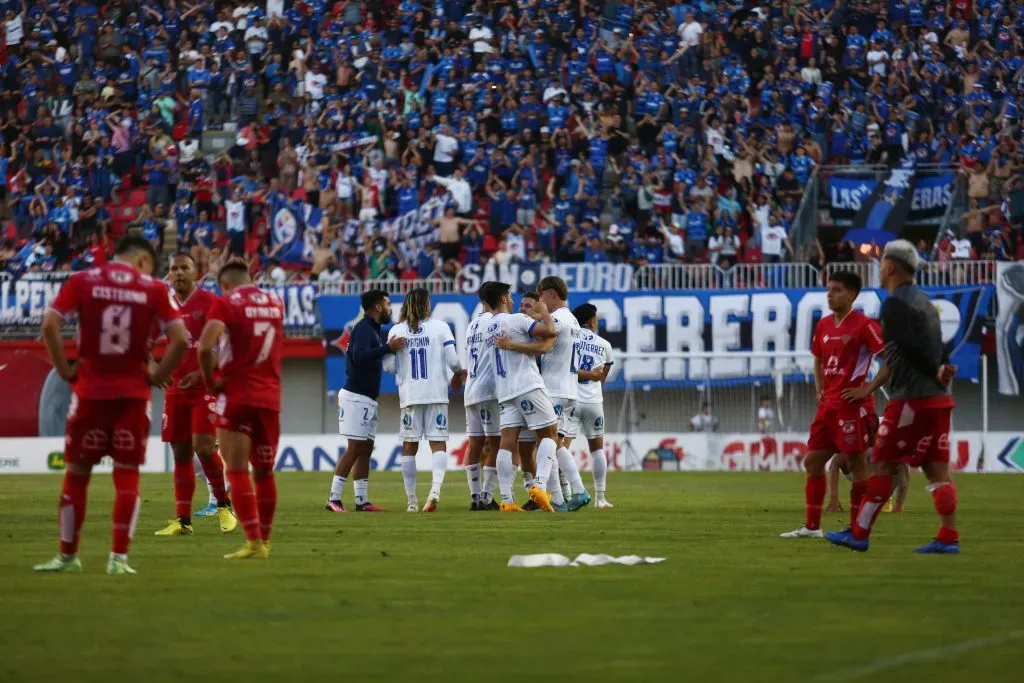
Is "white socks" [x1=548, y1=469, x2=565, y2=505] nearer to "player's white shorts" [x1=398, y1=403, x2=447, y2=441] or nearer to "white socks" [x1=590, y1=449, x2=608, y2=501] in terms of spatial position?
"white socks" [x1=590, y1=449, x2=608, y2=501]

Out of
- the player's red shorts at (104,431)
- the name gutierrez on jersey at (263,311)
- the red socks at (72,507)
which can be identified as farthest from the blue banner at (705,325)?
the player's red shorts at (104,431)

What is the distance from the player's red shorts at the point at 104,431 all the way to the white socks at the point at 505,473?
713cm

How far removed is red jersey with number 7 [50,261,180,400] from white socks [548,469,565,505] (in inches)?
317

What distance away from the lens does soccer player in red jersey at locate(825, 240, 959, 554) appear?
12.2 m

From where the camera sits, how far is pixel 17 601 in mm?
9664

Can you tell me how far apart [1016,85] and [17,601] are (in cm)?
3210

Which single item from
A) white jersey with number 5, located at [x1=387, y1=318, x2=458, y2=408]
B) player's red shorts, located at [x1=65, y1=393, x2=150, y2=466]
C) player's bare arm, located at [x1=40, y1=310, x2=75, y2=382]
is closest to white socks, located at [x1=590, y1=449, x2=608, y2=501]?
white jersey with number 5, located at [x1=387, y1=318, x2=458, y2=408]

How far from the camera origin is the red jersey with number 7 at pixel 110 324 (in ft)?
35.6

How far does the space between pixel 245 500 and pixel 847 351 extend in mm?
5472

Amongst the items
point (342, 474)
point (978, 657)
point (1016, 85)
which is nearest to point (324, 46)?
point (1016, 85)

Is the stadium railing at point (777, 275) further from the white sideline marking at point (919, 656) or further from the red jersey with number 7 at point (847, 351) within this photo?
the white sideline marking at point (919, 656)

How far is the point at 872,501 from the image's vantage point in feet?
40.7

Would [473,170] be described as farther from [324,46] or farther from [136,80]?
[136,80]

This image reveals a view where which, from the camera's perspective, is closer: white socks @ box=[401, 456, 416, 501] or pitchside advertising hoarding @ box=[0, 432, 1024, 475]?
white socks @ box=[401, 456, 416, 501]
